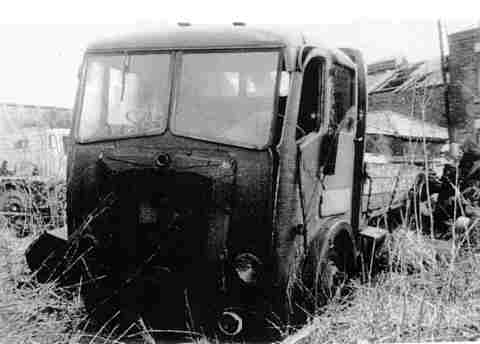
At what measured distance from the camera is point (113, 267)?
11.7ft

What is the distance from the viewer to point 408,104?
19.6m

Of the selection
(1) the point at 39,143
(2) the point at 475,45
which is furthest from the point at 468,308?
(2) the point at 475,45

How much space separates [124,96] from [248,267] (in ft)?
5.21

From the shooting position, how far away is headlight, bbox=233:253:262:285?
3227 mm

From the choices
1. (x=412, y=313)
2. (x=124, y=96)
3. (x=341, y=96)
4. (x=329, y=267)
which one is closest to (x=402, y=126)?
(x=341, y=96)

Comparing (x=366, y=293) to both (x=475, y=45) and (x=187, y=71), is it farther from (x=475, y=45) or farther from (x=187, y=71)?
(x=475, y=45)

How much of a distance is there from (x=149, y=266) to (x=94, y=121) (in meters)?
1.21

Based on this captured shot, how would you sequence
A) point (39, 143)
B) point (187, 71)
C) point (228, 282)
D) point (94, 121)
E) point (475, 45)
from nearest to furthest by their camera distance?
1. point (228, 282)
2. point (187, 71)
3. point (94, 121)
4. point (39, 143)
5. point (475, 45)

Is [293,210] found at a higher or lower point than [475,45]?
lower

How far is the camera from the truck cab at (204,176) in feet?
10.9

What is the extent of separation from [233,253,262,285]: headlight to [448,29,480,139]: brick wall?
15.3 m

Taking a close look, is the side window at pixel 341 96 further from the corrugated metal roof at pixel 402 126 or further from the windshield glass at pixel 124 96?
the corrugated metal roof at pixel 402 126

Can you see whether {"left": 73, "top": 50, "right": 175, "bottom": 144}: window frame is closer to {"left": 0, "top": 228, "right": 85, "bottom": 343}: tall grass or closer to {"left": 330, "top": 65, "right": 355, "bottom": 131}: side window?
{"left": 0, "top": 228, "right": 85, "bottom": 343}: tall grass

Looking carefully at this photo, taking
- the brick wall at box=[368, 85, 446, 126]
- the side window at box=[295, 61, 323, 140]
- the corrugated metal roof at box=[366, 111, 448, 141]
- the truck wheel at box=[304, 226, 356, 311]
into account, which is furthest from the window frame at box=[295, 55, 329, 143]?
the brick wall at box=[368, 85, 446, 126]
